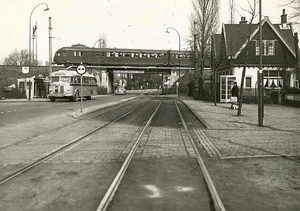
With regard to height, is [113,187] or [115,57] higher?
[115,57]

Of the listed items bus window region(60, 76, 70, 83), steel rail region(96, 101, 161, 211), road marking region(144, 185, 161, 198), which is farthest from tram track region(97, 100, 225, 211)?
bus window region(60, 76, 70, 83)

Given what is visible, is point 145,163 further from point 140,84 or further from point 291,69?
point 140,84

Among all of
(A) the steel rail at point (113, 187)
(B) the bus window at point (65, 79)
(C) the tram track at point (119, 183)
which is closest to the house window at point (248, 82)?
(B) the bus window at point (65, 79)

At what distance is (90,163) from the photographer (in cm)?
724

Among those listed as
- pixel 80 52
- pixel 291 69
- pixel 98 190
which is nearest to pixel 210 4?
pixel 291 69

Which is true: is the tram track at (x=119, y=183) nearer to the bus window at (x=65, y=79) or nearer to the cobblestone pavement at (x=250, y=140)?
the cobblestone pavement at (x=250, y=140)

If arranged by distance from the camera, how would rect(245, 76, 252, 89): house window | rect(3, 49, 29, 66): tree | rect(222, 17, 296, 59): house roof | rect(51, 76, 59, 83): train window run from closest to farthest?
1. rect(51, 76, 59, 83): train window
2. rect(222, 17, 296, 59): house roof
3. rect(245, 76, 252, 89): house window
4. rect(3, 49, 29, 66): tree

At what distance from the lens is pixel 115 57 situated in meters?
59.6

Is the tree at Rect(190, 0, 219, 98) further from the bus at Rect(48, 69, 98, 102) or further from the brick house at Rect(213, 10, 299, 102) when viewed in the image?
the bus at Rect(48, 69, 98, 102)

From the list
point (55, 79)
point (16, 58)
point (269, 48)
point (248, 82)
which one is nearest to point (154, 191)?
point (55, 79)

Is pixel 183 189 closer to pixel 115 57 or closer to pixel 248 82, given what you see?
pixel 248 82

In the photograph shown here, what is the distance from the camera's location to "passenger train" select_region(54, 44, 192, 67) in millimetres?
57375

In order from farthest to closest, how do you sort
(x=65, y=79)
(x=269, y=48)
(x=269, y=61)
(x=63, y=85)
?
1. (x=269, y=48)
2. (x=269, y=61)
3. (x=65, y=79)
4. (x=63, y=85)

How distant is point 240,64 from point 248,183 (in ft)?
121
